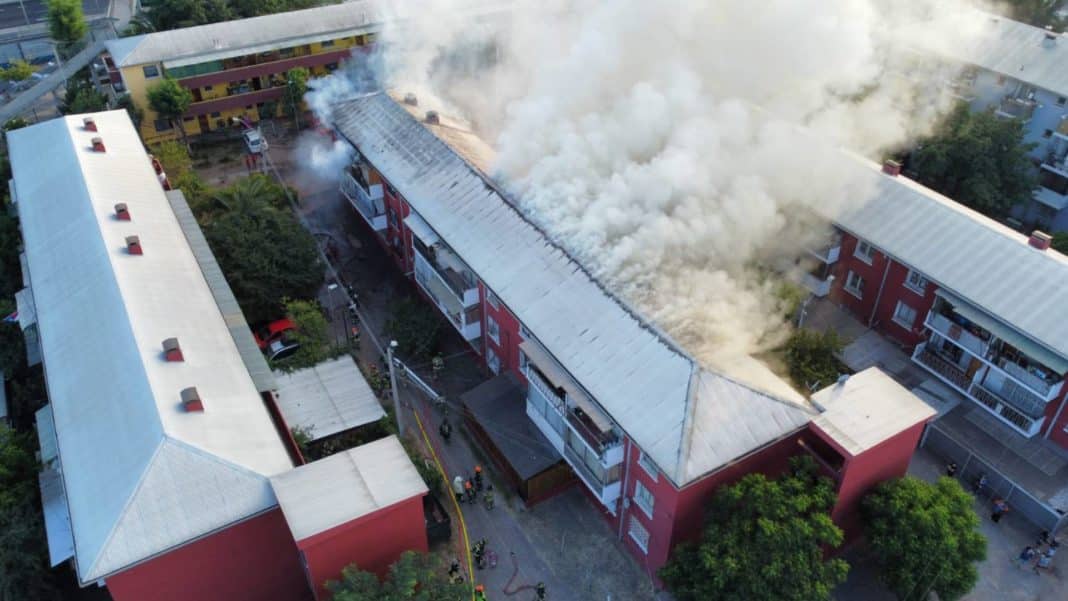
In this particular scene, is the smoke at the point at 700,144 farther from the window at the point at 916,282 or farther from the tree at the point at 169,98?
the tree at the point at 169,98

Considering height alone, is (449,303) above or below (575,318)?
below

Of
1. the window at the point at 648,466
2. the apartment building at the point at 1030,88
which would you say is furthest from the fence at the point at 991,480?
the apartment building at the point at 1030,88

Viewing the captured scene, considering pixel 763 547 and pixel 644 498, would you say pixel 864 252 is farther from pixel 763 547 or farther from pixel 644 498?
pixel 763 547

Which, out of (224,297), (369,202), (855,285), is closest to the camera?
(224,297)

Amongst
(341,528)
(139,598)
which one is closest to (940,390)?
(341,528)

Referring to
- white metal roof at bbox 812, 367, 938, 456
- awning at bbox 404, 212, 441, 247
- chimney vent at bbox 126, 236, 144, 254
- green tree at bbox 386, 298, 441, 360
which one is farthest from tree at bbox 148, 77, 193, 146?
white metal roof at bbox 812, 367, 938, 456

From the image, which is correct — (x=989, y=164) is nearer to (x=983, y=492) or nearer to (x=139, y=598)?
(x=983, y=492)

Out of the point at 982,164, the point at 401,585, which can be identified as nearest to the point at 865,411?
the point at 401,585
